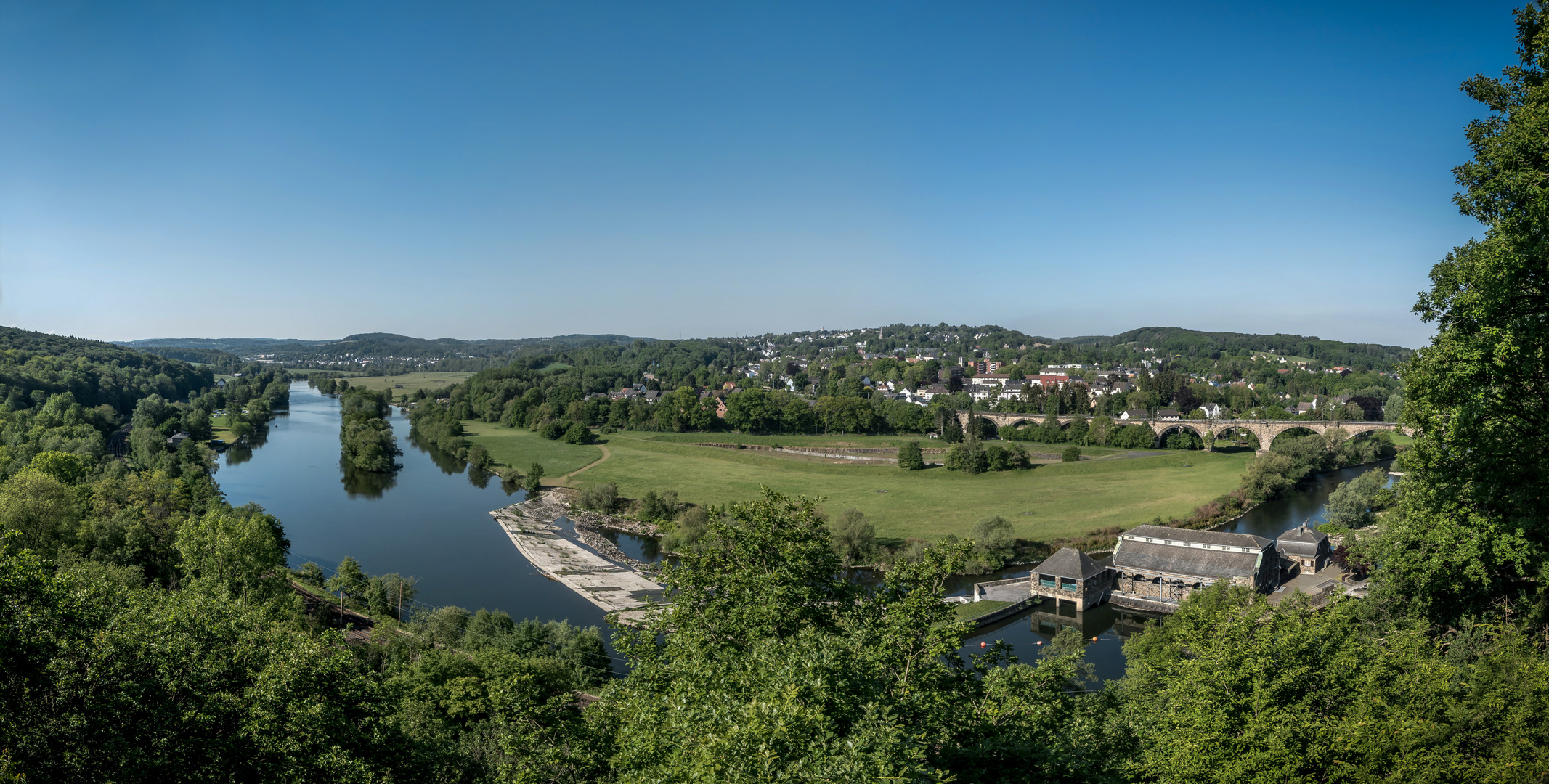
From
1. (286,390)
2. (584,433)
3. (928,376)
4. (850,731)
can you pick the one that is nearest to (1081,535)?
(850,731)

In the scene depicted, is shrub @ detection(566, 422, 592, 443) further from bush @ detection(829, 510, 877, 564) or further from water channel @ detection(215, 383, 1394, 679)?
bush @ detection(829, 510, 877, 564)

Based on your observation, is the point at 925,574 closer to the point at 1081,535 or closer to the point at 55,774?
the point at 55,774

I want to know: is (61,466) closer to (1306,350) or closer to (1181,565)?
(1181,565)

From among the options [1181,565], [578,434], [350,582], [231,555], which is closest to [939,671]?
[231,555]

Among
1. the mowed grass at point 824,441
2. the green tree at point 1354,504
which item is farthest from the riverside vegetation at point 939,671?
the mowed grass at point 824,441

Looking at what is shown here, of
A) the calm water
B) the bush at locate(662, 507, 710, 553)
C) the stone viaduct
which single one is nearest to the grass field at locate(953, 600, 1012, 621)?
the bush at locate(662, 507, 710, 553)

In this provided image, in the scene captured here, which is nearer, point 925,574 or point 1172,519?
point 925,574
